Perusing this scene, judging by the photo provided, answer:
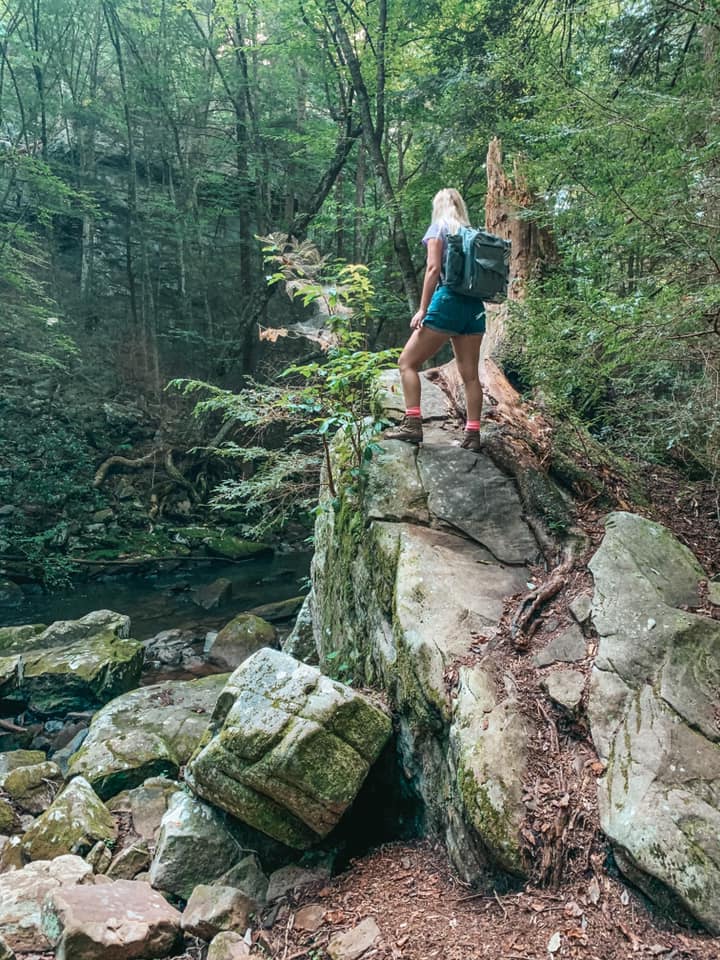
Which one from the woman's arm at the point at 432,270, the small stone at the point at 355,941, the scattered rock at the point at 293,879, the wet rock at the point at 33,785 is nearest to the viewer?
the small stone at the point at 355,941

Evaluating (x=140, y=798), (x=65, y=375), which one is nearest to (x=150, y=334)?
(x=65, y=375)

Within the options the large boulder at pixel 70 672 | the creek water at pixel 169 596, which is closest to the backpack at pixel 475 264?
the creek water at pixel 169 596

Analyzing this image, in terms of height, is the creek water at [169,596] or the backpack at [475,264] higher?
the backpack at [475,264]

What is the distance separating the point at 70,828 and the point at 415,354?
4747 mm

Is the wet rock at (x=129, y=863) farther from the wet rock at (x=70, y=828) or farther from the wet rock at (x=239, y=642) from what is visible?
the wet rock at (x=239, y=642)

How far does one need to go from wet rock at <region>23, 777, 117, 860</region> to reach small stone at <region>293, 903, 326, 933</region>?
2498 millimetres

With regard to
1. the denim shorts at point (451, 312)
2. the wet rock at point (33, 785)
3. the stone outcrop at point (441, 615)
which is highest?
the denim shorts at point (451, 312)

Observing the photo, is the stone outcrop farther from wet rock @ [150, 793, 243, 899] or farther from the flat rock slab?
the flat rock slab

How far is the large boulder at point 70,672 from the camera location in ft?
26.0

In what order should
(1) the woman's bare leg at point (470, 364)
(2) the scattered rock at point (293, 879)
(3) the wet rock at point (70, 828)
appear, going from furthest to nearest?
(1) the woman's bare leg at point (470, 364) → (3) the wet rock at point (70, 828) → (2) the scattered rock at point (293, 879)

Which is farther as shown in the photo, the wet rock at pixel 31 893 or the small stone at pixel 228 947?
the wet rock at pixel 31 893

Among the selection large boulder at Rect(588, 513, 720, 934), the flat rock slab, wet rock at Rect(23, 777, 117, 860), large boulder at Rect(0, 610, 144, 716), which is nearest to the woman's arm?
large boulder at Rect(588, 513, 720, 934)

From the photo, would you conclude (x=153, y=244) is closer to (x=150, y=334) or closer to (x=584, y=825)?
(x=150, y=334)

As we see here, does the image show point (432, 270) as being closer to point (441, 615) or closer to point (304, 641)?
point (441, 615)
